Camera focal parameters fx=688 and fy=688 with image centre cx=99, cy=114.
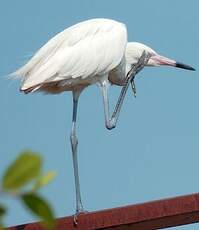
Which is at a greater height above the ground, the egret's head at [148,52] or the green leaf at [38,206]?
the green leaf at [38,206]

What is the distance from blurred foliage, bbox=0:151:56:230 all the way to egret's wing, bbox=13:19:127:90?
478cm

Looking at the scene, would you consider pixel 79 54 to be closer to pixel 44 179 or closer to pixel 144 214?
pixel 144 214

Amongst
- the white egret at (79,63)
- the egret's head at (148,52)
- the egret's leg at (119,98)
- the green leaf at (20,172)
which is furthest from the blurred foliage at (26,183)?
the egret's head at (148,52)

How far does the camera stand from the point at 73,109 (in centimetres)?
558

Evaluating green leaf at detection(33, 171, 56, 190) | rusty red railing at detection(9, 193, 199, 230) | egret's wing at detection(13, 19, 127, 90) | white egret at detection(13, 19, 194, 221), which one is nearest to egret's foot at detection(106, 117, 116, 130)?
white egret at detection(13, 19, 194, 221)

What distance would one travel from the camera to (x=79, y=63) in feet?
17.7

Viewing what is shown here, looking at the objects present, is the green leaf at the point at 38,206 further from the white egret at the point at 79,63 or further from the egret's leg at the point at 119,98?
the egret's leg at the point at 119,98

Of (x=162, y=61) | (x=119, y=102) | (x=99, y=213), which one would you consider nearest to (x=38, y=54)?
(x=119, y=102)

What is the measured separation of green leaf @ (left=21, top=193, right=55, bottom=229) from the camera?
32 cm

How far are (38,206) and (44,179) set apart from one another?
0.6 inches

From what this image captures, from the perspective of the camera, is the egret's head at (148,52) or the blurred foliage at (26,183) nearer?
the blurred foliage at (26,183)

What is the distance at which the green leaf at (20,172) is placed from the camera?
0.32 m

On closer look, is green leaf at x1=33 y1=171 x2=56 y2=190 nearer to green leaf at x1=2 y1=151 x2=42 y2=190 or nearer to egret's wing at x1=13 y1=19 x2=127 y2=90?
green leaf at x1=2 y1=151 x2=42 y2=190

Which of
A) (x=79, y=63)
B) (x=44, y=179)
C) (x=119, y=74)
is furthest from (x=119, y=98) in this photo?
(x=44, y=179)
